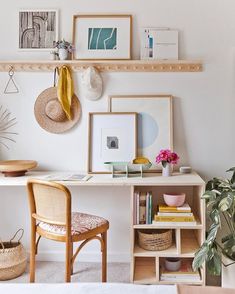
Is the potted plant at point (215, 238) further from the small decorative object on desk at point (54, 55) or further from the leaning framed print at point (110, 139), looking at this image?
the small decorative object on desk at point (54, 55)

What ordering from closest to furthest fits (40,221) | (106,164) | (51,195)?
(51,195), (40,221), (106,164)

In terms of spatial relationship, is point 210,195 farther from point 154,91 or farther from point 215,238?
point 154,91

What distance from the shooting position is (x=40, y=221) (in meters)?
2.04

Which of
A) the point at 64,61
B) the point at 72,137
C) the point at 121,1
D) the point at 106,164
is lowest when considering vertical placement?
the point at 106,164

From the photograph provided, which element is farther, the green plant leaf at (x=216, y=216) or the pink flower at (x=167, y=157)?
the pink flower at (x=167, y=157)

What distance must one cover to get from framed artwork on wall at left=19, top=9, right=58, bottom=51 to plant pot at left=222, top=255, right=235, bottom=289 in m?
2.14

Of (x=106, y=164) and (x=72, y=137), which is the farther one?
(x=72, y=137)

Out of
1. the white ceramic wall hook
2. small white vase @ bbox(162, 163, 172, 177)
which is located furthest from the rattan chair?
the white ceramic wall hook

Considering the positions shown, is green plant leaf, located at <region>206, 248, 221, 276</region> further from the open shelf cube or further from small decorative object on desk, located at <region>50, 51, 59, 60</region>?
small decorative object on desk, located at <region>50, 51, 59, 60</region>

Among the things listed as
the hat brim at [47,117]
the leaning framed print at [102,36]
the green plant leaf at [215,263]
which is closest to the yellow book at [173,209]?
the green plant leaf at [215,263]

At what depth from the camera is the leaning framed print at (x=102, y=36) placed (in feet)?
8.42

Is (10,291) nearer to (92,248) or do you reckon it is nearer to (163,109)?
(92,248)

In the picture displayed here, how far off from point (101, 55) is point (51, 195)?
129 cm

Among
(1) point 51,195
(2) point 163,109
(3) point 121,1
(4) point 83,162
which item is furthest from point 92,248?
(3) point 121,1
